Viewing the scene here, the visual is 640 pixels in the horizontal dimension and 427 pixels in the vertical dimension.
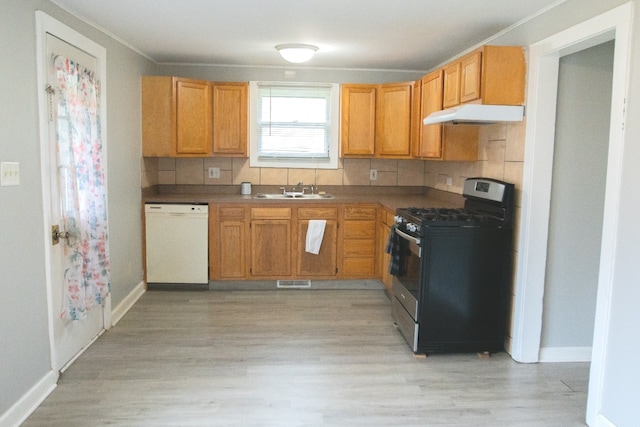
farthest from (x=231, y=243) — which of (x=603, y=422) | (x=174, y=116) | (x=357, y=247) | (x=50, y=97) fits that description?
(x=603, y=422)

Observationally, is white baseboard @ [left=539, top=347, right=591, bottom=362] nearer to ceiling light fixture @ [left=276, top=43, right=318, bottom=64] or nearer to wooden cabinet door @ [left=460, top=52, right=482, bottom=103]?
wooden cabinet door @ [left=460, top=52, right=482, bottom=103]

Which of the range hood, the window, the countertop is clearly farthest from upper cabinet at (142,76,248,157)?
the range hood

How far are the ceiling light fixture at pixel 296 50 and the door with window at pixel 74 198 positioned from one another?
4.84 feet

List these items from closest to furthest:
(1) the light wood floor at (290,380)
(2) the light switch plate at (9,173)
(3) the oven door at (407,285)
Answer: (2) the light switch plate at (9,173) → (1) the light wood floor at (290,380) → (3) the oven door at (407,285)

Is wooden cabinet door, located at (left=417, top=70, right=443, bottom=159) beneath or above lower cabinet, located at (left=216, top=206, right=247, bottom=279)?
above

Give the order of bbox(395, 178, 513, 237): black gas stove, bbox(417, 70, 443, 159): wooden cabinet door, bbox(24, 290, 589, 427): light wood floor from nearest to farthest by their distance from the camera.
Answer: bbox(24, 290, 589, 427): light wood floor
bbox(395, 178, 513, 237): black gas stove
bbox(417, 70, 443, 159): wooden cabinet door

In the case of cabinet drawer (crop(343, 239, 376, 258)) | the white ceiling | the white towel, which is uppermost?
the white ceiling

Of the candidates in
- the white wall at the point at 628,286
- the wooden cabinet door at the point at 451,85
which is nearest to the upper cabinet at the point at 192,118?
the wooden cabinet door at the point at 451,85

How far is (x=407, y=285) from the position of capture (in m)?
3.58

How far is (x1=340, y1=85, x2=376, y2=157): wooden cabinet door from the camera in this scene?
5.01m

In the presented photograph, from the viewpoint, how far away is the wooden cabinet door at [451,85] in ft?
11.9

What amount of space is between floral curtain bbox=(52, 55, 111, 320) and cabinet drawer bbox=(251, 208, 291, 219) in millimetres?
1560

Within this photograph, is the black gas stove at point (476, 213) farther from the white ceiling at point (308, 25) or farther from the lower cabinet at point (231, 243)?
the lower cabinet at point (231, 243)

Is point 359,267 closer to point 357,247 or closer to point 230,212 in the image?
point 357,247
